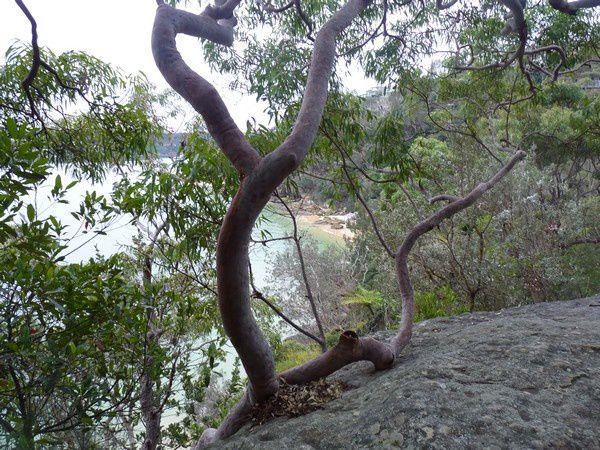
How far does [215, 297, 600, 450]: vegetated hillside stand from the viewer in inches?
49.3

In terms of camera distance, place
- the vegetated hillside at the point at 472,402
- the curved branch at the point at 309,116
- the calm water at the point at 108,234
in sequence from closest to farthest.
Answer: the vegetated hillside at the point at 472,402 < the curved branch at the point at 309,116 < the calm water at the point at 108,234

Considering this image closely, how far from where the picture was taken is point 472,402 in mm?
1404

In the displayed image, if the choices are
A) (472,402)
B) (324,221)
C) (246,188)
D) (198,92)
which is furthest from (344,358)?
(324,221)

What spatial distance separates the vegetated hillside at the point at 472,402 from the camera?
125 centimetres

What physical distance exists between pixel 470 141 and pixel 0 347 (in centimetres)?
687

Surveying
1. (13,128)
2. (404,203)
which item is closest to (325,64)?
(13,128)

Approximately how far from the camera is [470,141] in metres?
7.11

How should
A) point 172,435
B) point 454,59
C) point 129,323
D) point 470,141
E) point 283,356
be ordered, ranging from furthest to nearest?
1. point 283,356
2. point 470,141
3. point 454,59
4. point 172,435
5. point 129,323

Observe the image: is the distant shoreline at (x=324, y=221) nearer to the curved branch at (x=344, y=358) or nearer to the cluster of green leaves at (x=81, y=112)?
the cluster of green leaves at (x=81, y=112)

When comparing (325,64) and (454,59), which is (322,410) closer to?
(325,64)

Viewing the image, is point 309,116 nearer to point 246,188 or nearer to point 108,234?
point 246,188

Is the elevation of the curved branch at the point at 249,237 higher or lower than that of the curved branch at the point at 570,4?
lower

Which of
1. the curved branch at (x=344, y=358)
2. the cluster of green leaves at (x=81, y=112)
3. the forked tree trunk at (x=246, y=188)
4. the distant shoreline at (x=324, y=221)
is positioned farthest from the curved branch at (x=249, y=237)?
the distant shoreline at (x=324, y=221)

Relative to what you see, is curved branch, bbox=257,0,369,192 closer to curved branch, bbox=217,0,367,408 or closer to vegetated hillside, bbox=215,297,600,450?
curved branch, bbox=217,0,367,408
